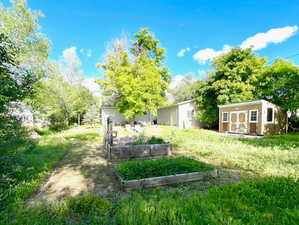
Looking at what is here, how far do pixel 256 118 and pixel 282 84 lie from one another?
3.22 metres

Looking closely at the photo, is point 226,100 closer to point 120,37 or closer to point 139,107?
point 139,107

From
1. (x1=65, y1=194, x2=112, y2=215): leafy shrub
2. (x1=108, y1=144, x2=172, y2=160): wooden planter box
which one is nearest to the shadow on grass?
(x1=108, y1=144, x2=172, y2=160): wooden planter box

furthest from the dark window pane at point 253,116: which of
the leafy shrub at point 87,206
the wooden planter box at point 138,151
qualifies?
the leafy shrub at point 87,206

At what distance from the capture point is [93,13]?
11.2 m

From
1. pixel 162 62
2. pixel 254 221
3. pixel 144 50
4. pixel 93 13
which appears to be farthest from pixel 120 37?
pixel 254 221

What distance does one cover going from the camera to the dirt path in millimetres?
2891

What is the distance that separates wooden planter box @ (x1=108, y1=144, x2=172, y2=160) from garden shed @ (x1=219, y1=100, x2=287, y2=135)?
357 inches

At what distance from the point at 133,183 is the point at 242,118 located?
12.3 metres

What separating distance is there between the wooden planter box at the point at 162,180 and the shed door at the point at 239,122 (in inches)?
419

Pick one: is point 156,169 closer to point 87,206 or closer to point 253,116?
point 87,206

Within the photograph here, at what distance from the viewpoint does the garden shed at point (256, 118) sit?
10.9m

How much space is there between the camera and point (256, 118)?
11.3m

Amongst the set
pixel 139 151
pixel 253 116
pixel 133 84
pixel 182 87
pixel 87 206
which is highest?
pixel 182 87

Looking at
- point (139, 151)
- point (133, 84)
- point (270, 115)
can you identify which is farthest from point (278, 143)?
point (133, 84)
